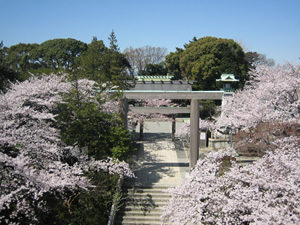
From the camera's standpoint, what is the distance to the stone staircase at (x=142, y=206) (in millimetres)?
9391

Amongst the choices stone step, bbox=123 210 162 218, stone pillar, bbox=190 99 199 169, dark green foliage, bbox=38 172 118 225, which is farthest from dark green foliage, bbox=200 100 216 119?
dark green foliage, bbox=38 172 118 225

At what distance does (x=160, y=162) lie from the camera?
14039 mm

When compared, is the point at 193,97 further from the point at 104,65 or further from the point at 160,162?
the point at 104,65

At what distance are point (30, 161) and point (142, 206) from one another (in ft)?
16.0

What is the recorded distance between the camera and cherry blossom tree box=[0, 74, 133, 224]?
5895mm

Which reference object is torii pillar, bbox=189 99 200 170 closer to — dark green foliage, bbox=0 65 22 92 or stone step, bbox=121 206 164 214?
stone step, bbox=121 206 164 214

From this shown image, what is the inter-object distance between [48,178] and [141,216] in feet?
14.7

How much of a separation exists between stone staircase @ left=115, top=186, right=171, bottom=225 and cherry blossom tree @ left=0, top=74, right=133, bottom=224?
1571mm

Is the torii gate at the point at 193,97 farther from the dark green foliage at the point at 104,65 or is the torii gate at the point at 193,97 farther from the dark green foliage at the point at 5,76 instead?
the dark green foliage at the point at 5,76

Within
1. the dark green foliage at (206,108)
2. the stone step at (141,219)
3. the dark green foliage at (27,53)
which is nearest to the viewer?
the stone step at (141,219)

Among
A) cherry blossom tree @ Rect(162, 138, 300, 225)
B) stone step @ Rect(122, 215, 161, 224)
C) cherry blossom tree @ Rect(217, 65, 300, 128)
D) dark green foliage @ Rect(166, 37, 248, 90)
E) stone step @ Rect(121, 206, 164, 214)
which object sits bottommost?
stone step @ Rect(122, 215, 161, 224)

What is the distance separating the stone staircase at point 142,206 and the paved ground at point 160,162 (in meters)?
0.46

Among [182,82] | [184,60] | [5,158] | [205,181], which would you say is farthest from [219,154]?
[184,60]

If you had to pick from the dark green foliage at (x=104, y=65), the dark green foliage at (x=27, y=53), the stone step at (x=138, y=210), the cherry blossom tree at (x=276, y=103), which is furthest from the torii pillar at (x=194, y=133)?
the dark green foliage at (x=27, y=53)
